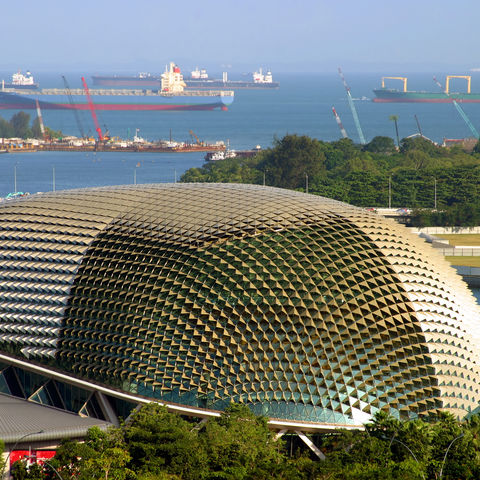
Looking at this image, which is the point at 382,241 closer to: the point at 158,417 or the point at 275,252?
the point at 275,252

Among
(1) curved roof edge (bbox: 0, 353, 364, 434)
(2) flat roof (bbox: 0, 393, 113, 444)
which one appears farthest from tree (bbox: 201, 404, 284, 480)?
(2) flat roof (bbox: 0, 393, 113, 444)

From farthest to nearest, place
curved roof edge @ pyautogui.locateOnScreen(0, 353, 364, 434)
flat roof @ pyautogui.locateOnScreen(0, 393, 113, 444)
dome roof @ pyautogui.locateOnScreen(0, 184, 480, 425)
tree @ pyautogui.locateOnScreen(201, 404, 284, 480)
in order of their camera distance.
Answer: dome roof @ pyautogui.locateOnScreen(0, 184, 480, 425) → curved roof edge @ pyautogui.locateOnScreen(0, 353, 364, 434) → flat roof @ pyautogui.locateOnScreen(0, 393, 113, 444) → tree @ pyautogui.locateOnScreen(201, 404, 284, 480)

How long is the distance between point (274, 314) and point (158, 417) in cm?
1083

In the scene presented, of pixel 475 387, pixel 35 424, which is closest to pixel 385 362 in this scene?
pixel 475 387

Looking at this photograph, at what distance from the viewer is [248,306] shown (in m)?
64.9

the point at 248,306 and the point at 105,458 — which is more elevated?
the point at 248,306

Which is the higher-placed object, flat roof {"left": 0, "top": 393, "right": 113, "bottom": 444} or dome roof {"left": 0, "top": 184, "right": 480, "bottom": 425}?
dome roof {"left": 0, "top": 184, "right": 480, "bottom": 425}

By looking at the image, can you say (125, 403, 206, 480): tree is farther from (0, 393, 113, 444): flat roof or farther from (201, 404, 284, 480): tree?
(0, 393, 113, 444): flat roof

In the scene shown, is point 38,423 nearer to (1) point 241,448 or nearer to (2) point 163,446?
(2) point 163,446

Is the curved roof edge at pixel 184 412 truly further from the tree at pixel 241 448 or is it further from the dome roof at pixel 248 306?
the tree at pixel 241 448

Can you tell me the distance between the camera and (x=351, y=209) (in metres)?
75.6

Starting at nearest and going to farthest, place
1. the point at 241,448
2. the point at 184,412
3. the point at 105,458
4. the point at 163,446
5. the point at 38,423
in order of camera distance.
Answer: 1. the point at 105,458
2. the point at 241,448
3. the point at 163,446
4. the point at 38,423
5. the point at 184,412

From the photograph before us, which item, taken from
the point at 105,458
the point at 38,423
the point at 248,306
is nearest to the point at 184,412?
the point at 248,306

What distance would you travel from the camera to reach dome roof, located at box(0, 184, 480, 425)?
206ft
